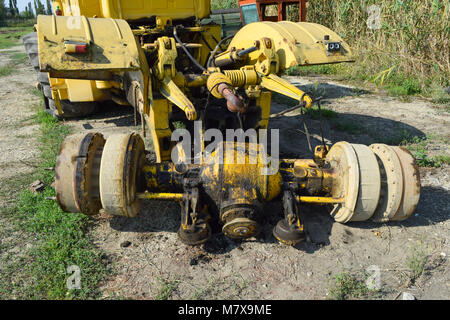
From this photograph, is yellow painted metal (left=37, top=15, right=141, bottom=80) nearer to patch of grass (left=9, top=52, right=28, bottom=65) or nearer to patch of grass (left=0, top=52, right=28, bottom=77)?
patch of grass (left=0, top=52, right=28, bottom=77)

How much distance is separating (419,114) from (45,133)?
626cm

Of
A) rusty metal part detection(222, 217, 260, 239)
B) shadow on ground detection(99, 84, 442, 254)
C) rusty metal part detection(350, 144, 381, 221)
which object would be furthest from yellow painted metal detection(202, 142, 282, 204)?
rusty metal part detection(350, 144, 381, 221)

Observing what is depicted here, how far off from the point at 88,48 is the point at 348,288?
284 cm

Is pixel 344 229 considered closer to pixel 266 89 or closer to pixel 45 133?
pixel 266 89

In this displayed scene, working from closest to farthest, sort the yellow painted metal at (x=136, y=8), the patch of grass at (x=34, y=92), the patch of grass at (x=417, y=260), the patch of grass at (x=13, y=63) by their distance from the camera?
the patch of grass at (x=417, y=260) < the yellow painted metal at (x=136, y=8) < the patch of grass at (x=34, y=92) < the patch of grass at (x=13, y=63)

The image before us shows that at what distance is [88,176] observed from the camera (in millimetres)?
2748

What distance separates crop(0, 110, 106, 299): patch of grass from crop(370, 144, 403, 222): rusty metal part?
235 centimetres

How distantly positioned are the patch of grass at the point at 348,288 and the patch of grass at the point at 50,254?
173 centimetres

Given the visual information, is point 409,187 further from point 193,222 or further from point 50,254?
point 50,254

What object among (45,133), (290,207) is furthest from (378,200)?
(45,133)

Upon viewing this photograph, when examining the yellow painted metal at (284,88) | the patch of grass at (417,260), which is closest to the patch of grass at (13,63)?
the yellow painted metal at (284,88)

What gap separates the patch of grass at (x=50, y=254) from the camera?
2492mm

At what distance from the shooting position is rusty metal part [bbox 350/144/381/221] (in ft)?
9.16

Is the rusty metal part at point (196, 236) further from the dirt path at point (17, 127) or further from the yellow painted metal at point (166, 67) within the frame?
the dirt path at point (17, 127)
